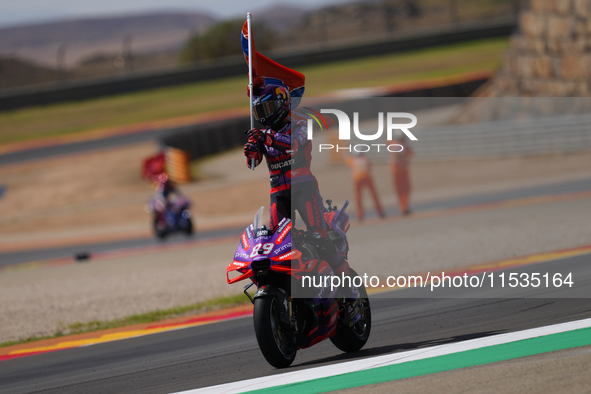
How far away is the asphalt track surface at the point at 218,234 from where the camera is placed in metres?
15.0

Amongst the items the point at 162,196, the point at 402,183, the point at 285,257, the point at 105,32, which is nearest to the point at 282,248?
the point at 285,257

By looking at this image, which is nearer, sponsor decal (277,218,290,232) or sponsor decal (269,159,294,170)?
sponsor decal (277,218,290,232)

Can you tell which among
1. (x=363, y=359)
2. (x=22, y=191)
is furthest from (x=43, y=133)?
(x=363, y=359)

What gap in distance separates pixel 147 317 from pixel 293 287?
310 cm

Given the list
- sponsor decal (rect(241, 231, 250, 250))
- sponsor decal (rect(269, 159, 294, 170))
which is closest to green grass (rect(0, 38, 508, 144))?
sponsor decal (rect(269, 159, 294, 170))

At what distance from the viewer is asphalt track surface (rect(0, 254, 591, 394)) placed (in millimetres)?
5406

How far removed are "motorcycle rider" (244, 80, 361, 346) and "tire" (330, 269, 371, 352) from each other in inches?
11.3

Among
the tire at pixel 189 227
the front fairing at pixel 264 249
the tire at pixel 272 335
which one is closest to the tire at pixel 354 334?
the tire at pixel 272 335

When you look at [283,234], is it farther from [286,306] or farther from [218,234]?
[218,234]

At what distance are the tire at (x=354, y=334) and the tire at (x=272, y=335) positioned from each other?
1.74 ft

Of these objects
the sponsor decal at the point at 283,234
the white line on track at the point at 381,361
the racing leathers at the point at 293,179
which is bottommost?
the white line on track at the point at 381,361

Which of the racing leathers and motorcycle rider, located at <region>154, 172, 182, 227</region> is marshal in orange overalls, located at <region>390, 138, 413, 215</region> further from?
the racing leathers

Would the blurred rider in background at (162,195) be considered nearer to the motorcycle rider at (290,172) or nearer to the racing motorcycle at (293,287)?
the racing motorcycle at (293,287)

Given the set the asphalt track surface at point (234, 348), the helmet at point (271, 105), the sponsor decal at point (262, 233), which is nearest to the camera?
the sponsor decal at point (262, 233)
